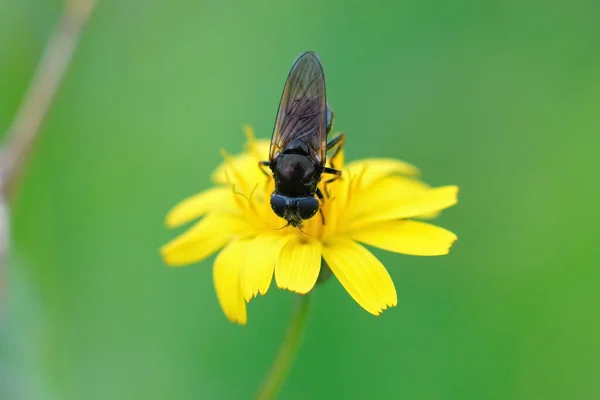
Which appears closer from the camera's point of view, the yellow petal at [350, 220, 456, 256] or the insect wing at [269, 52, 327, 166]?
the yellow petal at [350, 220, 456, 256]

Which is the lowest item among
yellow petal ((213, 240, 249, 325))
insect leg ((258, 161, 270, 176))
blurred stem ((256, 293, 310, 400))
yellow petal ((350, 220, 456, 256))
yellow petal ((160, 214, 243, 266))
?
blurred stem ((256, 293, 310, 400))

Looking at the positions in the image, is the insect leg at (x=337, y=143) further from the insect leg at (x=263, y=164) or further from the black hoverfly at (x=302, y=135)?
the insect leg at (x=263, y=164)

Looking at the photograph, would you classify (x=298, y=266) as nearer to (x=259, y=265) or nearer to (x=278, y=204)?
(x=259, y=265)

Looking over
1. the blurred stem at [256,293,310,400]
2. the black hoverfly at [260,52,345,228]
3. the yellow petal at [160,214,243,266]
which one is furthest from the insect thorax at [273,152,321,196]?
the blurred stem at [256,293,310,400]

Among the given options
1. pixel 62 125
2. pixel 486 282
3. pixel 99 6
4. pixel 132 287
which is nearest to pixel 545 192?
pixel 486 282

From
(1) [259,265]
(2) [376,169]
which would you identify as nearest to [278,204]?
(1) [259,265]

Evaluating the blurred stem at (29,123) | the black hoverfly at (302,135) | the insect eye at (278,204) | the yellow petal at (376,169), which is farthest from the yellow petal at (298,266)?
the blurred stem at (29,123)

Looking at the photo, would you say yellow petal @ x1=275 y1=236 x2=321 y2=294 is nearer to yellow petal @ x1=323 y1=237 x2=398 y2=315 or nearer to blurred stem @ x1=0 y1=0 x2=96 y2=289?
yellow petal @ x1=323 y1=237 x2=398 y2=315
